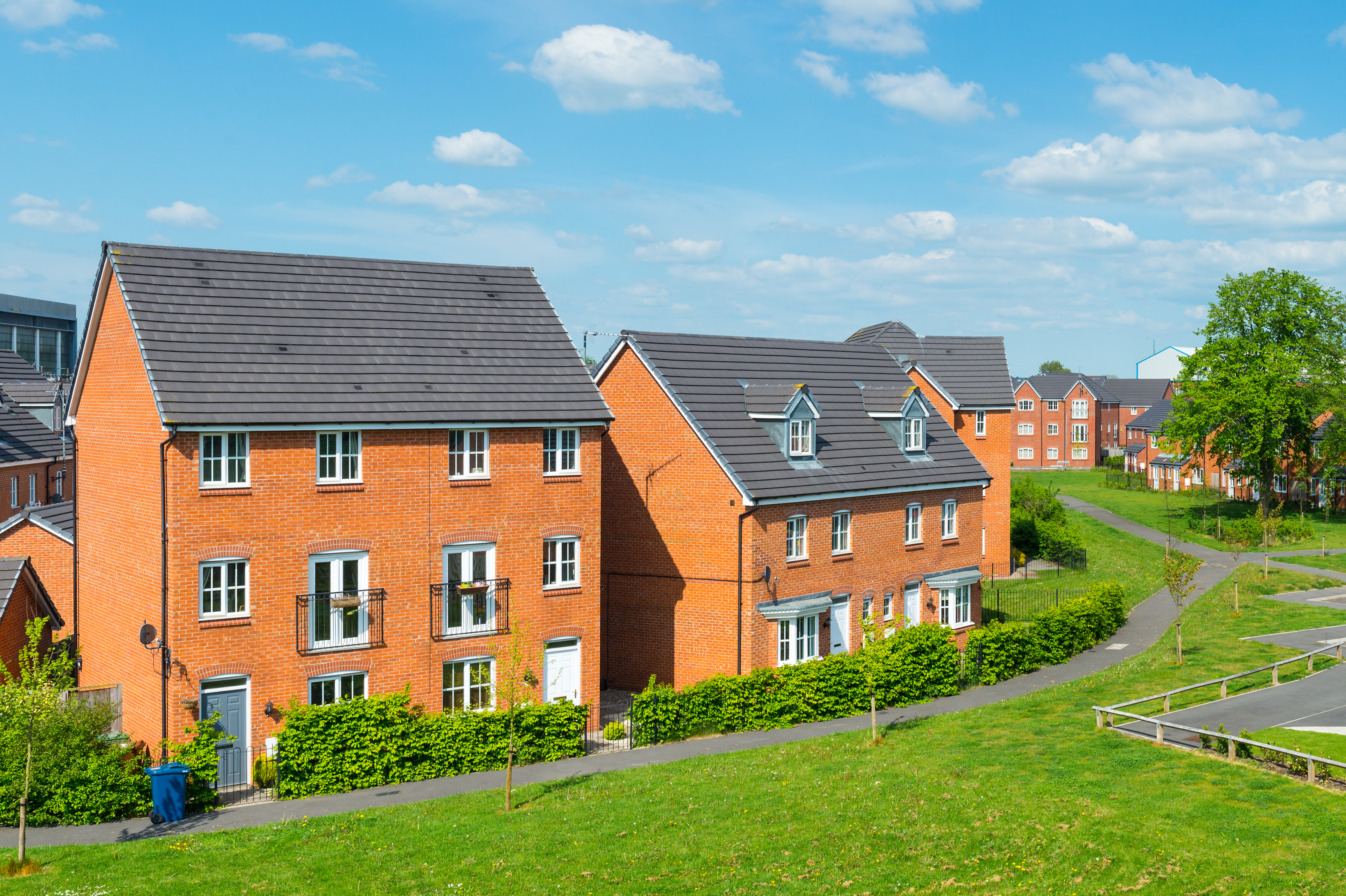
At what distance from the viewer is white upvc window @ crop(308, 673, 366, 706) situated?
24891 mm

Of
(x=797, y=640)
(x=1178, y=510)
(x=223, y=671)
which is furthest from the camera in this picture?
(x=1178, y=510)

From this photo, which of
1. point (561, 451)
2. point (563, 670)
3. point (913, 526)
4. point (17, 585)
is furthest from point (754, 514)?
point (17, 585)

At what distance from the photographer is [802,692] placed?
28312 mm

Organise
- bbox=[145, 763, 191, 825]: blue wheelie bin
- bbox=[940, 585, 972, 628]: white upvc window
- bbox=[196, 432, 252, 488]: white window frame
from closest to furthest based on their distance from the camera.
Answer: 1. bbox=[145, 763, 191, 825]: blue wheelie bin
2. bbox=[196, 432, 252, 488]: white window frame
3. bbox=[940, 585, 972, 628]: white upvc window

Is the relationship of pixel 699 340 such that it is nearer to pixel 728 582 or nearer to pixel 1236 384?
pixel 728 582

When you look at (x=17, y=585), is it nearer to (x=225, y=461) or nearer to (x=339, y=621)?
(x=225, y=461)

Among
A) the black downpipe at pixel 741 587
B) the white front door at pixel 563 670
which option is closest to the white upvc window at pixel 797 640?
the black downpipe at pixel 741 587

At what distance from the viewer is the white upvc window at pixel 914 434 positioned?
122ft

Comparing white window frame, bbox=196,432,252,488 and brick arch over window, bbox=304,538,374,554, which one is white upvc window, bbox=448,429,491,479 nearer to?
brick arch over window, bbox=304,538,374,554

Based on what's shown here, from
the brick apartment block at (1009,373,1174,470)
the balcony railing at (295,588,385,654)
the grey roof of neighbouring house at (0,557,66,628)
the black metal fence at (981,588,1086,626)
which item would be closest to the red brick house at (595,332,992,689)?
the black metal fence at (981,588,1086,626)

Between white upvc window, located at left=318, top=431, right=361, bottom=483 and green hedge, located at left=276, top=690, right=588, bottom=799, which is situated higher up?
white upvc window, located at left=318, top=431, right=361, bottom=483

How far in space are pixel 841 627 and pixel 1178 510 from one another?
52917 mm

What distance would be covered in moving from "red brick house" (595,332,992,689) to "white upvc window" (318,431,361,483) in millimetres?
10129

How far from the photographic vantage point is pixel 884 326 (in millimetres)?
52344
